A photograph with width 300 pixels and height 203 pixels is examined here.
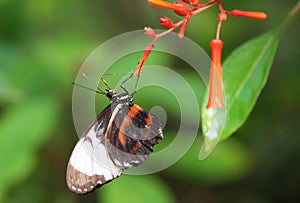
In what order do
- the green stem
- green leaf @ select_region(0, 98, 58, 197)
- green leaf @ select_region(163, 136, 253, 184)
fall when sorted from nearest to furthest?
the green stem < green leaf @ select_region(0, 98, 58, 197) < green leaf @ select_region(163, 136, 253, 184)


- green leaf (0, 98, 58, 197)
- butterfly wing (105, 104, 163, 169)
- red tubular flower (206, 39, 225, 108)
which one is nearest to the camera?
red tubular flower (206, 39, 225, 108)

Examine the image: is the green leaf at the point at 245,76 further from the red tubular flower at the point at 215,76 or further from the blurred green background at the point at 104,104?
the blurred green background at the point at 104,104

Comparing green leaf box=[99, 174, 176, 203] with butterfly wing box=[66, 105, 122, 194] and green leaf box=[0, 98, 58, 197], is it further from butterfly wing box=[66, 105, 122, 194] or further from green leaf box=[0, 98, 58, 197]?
butterfly wing box=[66, 105, 122, 194]

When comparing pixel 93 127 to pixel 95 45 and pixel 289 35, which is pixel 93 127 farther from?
pixel 289 35

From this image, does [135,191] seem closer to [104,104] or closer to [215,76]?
[104,104]

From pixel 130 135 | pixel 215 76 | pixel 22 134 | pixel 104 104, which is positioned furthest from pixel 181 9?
pixel 22 134

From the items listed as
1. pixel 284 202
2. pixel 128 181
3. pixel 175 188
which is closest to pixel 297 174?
pixel 284 202

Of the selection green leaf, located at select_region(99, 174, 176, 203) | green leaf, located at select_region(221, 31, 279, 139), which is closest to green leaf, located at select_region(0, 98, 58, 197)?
green leaf, located at select_region(99, 174, 176, 203)
